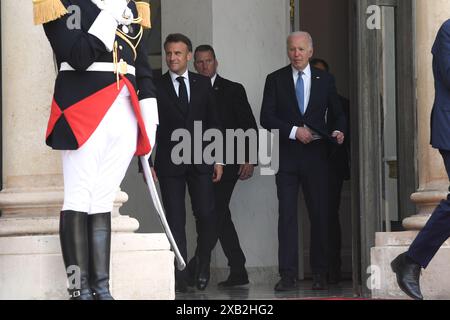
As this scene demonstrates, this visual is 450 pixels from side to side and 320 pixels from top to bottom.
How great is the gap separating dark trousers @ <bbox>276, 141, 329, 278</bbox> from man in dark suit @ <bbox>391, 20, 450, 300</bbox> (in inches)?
98.9

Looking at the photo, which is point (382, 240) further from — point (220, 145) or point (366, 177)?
point (220, 145)

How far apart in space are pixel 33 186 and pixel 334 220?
374 centimetres

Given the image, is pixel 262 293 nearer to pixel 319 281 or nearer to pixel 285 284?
pixel 285 284

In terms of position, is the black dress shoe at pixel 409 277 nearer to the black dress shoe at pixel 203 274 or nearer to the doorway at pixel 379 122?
the doorway at pixel 379 122

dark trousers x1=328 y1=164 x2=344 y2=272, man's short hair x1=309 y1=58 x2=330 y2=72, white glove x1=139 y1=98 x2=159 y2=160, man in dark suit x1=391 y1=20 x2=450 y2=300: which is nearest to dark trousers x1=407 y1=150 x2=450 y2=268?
man in dark suit x1=391 y1=20 x2=450 y2=300

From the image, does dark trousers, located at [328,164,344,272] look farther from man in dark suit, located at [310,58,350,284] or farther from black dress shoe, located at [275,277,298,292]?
black dress shoe, located at [275,277,298,292]

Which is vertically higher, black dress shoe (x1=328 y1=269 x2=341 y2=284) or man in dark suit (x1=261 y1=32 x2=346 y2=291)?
man in dark suit (x1=261 y1=32 x2=346 y2=291)

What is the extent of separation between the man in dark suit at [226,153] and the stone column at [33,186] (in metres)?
2.91

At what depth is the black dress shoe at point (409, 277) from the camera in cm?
898

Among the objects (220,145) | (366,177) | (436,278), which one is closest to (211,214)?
(220,145)

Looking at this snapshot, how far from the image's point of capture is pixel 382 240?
1001cm

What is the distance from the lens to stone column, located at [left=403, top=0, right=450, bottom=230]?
9875 mm

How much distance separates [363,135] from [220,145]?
1484mm

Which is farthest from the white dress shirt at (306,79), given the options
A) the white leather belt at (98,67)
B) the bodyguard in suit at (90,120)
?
the white leather belt at (98,67)
